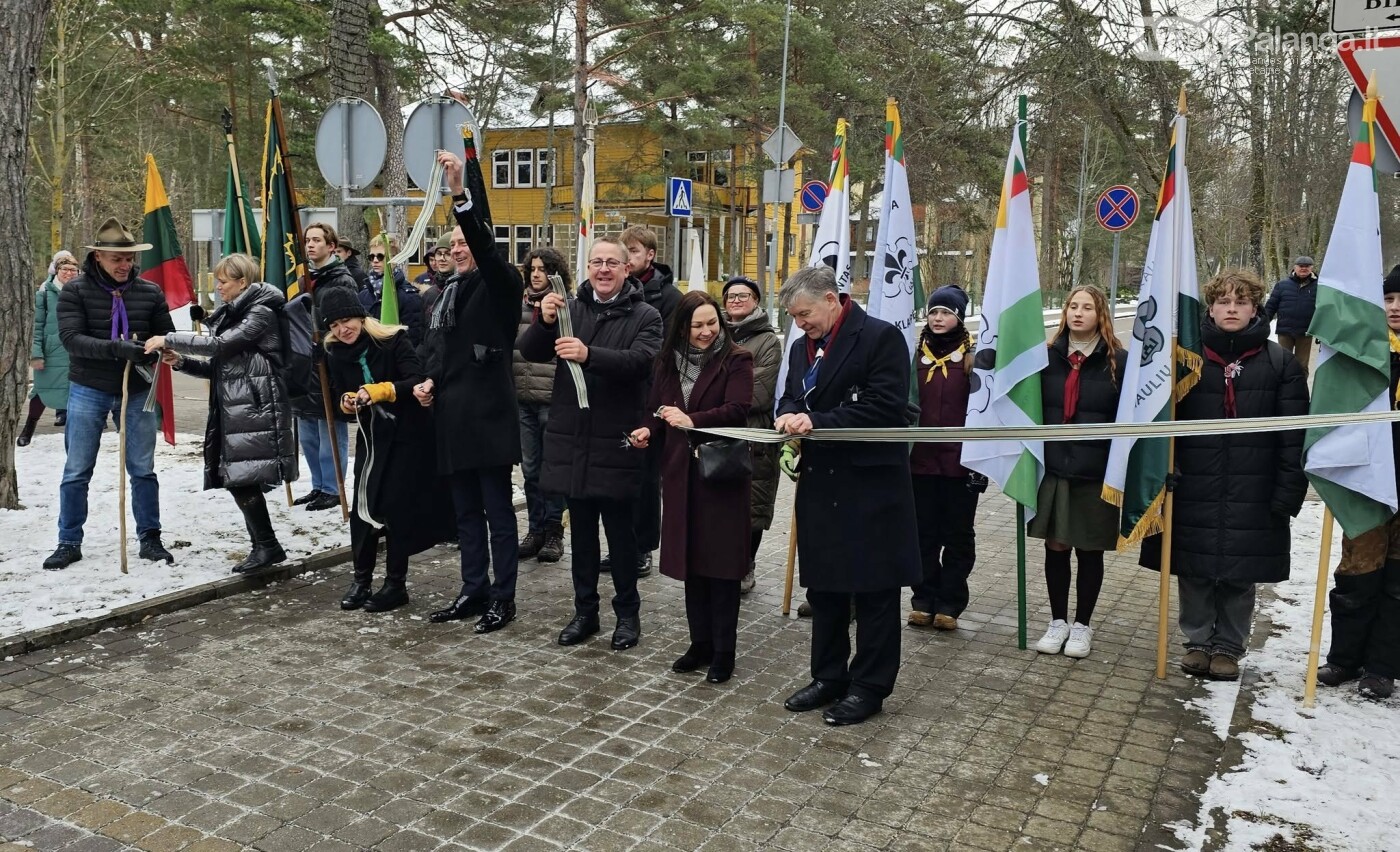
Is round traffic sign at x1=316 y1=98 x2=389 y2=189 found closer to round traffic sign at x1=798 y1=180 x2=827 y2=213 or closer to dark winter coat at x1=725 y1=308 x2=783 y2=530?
dark winter coat at x1=725 y1=308 x2=783 y2=530

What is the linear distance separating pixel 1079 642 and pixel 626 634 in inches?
93.3

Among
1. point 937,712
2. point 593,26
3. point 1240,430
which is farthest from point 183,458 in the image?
point 593,26

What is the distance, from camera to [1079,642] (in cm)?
593

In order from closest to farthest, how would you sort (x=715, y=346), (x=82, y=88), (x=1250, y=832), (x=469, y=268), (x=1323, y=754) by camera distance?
1. (x=1250, y=832)
2. (x=1323, y=754)
3. (x=715, y=346)
4. (x=469, y=268)
5. (x=82, y=88)

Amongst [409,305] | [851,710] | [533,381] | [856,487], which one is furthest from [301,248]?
[851,710]

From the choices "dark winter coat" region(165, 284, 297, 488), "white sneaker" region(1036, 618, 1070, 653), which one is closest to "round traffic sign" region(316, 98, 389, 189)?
"dark winter coat" region(165, 284, 297, 488)

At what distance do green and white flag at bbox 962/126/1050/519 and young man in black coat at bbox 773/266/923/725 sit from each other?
1.10m

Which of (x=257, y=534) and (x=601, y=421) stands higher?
(x=601, y=421)

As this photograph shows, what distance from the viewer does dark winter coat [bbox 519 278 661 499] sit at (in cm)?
572

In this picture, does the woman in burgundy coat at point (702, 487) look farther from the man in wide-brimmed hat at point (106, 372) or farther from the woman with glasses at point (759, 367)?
the man in wide-brimmed hat at point (106, 372)

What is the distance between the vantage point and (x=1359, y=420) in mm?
5031

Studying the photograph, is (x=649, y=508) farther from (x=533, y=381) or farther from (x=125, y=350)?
(x=125, y=350)

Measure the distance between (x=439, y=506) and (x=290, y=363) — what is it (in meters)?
1.37

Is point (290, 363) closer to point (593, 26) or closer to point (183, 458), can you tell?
point (183, 458)
